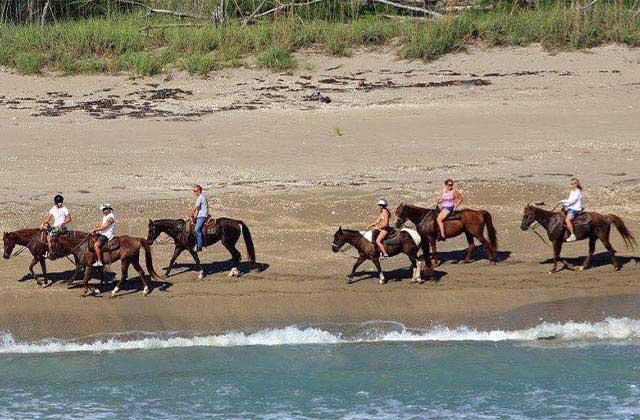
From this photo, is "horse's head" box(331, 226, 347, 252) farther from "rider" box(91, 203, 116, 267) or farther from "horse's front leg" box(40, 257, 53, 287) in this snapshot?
"horse's front leg" box(40, 257, 53, 287)

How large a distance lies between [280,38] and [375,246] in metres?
11.1

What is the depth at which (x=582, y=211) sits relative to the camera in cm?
1845

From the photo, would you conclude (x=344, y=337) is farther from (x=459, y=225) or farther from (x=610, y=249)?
(x=610, y=249)

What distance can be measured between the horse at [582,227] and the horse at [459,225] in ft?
1.69

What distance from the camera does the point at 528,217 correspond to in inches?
736

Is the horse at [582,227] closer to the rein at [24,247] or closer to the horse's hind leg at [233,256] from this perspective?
the horse's hind leg at [233,256]

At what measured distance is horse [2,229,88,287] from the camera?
17969 millimetres

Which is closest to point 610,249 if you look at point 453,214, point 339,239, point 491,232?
point 491,232

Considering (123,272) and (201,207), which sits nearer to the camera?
(123,272)

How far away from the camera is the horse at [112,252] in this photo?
17.6 m

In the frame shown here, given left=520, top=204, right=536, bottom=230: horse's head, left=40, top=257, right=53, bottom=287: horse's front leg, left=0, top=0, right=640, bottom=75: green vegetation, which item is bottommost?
left=40, top=257, right=53, bottom=287: horse's front leg

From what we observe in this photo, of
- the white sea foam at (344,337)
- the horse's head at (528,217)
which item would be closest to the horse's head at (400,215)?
the horse's head at (528,217)

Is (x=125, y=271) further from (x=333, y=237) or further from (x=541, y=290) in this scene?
(x=541, y=290)

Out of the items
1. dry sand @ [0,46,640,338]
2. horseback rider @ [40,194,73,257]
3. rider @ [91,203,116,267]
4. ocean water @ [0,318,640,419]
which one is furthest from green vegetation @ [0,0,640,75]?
ocean water @ [0,318,640,419]
